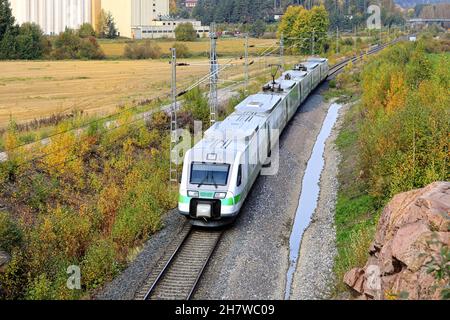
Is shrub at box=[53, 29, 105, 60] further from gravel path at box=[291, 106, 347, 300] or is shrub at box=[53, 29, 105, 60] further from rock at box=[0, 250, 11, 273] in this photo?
rock at box=[0, 250, 11, 273]

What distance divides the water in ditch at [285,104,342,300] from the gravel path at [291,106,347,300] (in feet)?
0.53

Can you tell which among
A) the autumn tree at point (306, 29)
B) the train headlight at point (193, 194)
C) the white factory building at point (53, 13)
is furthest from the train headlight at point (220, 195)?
the white factory building at point (53, 13)

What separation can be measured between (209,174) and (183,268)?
11.8 feet

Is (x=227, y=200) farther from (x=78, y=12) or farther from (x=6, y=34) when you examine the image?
(x=78, y=12)

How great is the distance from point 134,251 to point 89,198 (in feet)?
18.5

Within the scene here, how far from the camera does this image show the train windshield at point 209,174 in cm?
1841

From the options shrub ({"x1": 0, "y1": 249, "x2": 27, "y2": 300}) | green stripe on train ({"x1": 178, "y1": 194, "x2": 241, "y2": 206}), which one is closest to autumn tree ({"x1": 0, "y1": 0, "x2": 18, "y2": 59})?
green stripe on train ({"x1": 178, "y1": 194, "x2": 241, "y2": 206})

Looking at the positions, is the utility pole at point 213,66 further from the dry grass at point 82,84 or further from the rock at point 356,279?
the rock at point 356,279

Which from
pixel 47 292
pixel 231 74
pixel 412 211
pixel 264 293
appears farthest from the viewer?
pixel 231 74

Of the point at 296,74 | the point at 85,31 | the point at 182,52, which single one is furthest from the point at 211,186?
the point at 85,31

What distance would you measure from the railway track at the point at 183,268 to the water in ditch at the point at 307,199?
2.28 metres
